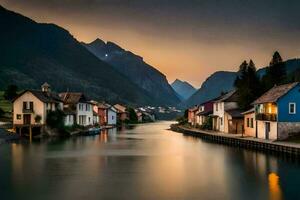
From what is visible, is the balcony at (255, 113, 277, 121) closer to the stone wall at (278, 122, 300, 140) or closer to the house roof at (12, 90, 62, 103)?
the stone wall at (278, 122, 300, 140)

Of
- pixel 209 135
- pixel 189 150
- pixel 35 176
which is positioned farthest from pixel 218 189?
pixel 209 135

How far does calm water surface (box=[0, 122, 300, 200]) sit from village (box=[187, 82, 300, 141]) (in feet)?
30.4

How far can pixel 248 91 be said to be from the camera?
331 feet

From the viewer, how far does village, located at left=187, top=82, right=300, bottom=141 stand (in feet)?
243

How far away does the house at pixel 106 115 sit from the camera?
171750 mm

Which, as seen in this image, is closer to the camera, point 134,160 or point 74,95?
point 134,160

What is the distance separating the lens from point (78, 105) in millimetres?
124250

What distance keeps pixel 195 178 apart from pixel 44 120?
215 feet

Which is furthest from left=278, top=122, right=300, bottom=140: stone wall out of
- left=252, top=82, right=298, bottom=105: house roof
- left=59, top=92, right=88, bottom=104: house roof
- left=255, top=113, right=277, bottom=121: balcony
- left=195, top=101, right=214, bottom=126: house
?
left=59, top=92, right=88, bottom=104: house roof

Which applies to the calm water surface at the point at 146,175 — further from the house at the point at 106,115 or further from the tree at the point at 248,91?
the house at the point at 106,115

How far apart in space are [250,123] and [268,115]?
42.3 feet

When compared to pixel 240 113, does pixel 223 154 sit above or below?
below

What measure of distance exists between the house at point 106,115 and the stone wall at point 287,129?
102691 mm

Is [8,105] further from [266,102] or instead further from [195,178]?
[195,178]
